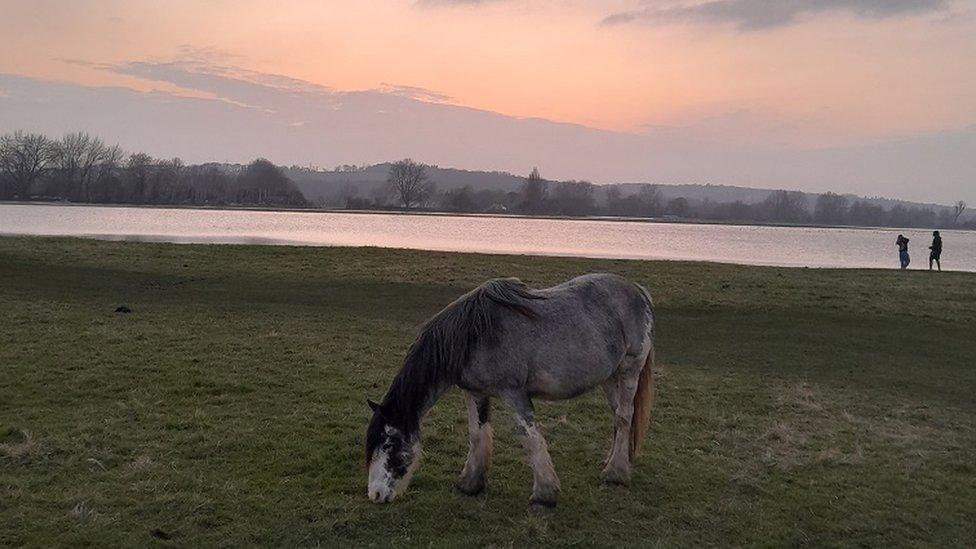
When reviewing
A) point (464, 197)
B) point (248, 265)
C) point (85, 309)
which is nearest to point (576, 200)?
point (464, 197)

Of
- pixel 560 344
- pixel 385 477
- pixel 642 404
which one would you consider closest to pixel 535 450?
pixel 560 344

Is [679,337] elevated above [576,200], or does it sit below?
below

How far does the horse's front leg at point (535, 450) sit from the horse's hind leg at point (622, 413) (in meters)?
0.87

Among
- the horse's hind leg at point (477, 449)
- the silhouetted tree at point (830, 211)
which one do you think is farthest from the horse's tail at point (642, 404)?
the silhouetted tree at point (830, 211)

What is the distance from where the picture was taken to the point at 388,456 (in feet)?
16.3

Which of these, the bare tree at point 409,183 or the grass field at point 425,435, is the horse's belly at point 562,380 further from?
the bare tree at point 409,183

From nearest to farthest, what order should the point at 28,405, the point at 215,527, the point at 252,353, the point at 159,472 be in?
1. the point at 215,527
2. the point at 159,472
3. the point at 28,405
4. the point at 252,353

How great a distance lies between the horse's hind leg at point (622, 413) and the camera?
5.95 metres

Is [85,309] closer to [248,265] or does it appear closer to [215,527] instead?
[248,265]

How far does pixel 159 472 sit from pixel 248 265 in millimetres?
17145

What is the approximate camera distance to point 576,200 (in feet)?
430

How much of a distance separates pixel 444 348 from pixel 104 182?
123277mm

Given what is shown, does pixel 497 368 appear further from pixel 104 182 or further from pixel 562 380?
pixel 104 182

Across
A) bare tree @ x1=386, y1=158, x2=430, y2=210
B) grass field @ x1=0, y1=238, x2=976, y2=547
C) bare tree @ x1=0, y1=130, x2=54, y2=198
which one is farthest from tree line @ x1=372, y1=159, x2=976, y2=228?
grass field @ x1=0, y1=238, x2=976, y2=547
